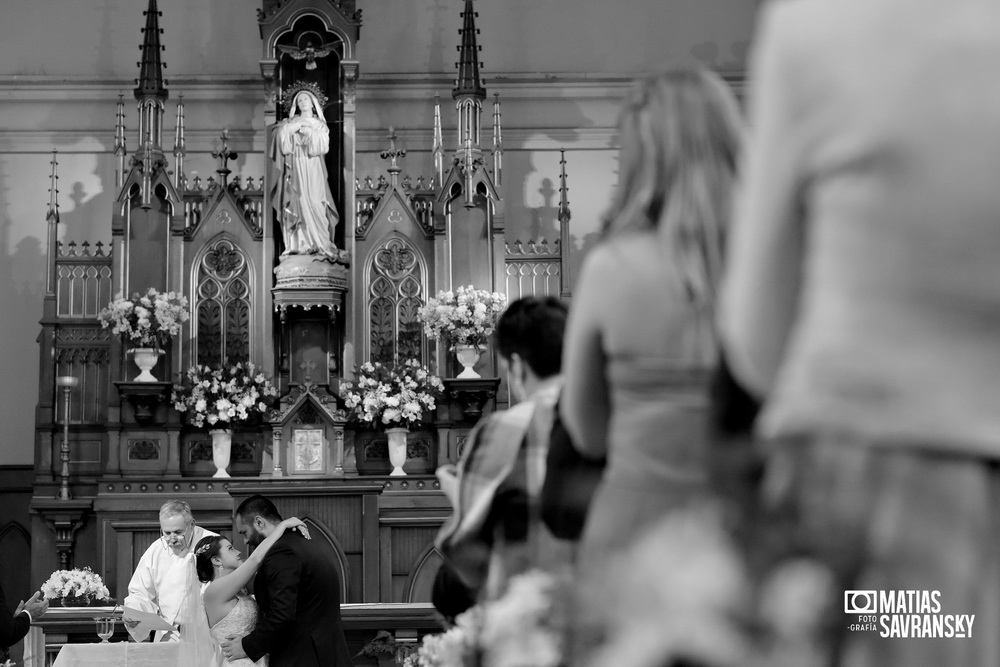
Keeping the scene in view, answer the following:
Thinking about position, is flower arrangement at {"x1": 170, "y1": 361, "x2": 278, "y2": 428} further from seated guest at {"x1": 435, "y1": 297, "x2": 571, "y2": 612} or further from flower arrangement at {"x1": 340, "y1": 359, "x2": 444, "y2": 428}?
seated guest at {"x1": 435, "y1": 297, "x2": 571, "y2": 612}

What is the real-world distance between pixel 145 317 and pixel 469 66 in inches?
148

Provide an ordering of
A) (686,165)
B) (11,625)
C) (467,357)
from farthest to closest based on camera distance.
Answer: (467,357) → (11,625) → (686,165)

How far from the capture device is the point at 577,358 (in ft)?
6.79

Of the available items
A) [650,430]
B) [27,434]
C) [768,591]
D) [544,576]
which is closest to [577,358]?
[650,430]

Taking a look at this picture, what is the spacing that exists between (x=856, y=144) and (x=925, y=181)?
0.08 metres

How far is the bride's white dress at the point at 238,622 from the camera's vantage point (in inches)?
232

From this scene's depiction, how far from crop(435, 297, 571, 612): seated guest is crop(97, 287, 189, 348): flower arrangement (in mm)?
8285

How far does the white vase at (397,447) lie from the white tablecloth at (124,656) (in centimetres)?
417

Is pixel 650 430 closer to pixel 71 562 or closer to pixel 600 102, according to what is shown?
pixel 71 562

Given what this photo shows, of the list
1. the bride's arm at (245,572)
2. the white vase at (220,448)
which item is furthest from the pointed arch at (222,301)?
the bride's arm at (245,572)

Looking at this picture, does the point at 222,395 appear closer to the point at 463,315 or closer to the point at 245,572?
the point at 463,315

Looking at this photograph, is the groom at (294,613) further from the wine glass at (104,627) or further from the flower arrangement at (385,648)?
the wine glass at (104,627)

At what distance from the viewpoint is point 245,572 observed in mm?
5758

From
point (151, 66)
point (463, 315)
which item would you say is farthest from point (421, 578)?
point (151, 66)
